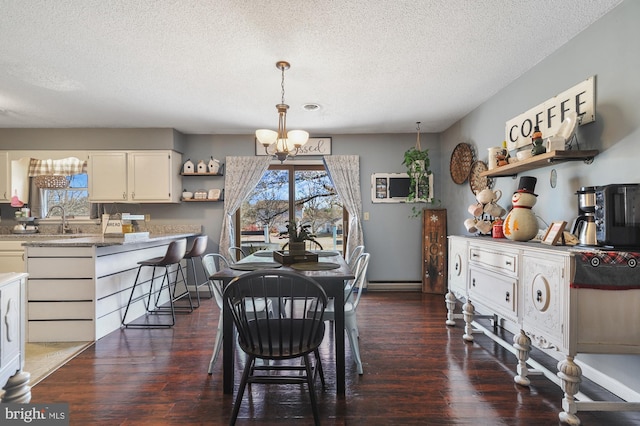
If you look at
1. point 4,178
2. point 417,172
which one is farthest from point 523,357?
point 4,178

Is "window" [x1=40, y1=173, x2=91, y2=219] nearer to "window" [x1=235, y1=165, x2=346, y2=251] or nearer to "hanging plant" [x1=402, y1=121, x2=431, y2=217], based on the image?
"window" [x1=235, y1=165, x2=346, y2=251]

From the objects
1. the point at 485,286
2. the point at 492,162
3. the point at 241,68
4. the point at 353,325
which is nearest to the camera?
the point at 353,325

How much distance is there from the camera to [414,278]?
4.85 m

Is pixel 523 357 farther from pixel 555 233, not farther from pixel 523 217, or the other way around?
pixel 523 217

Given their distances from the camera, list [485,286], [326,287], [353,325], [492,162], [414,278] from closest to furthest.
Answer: [326,287] → [353,325] → [485,286] → [492,162] → [414,278]

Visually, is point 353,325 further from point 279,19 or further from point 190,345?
point 279,19

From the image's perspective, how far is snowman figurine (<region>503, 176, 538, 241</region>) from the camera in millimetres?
2307

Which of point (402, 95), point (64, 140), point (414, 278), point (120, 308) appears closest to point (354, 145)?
point (402, 95)

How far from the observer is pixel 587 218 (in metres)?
1.93

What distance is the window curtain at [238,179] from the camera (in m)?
4.80

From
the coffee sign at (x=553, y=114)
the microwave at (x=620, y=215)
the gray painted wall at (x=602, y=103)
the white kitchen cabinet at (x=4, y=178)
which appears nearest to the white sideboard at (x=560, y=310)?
the gray painted wall at (x=602, y=103)

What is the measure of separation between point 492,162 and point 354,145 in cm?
231

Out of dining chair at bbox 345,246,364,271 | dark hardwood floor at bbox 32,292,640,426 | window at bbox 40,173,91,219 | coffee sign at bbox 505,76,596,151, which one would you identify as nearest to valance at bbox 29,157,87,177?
window at bbox 40,173,91,219

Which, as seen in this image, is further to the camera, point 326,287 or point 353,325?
point 353,325
